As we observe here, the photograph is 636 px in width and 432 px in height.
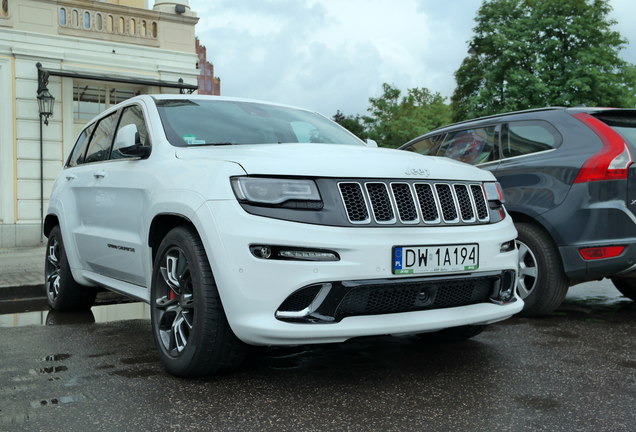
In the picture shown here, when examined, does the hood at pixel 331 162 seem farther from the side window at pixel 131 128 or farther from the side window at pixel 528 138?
the side window at pixel 528 138

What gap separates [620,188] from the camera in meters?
4.87

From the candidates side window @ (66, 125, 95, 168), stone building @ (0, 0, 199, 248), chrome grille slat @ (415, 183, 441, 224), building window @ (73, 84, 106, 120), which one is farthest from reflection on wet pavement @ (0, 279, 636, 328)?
building window @ (73, 84, 106, 120)

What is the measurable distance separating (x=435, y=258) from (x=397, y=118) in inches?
1885

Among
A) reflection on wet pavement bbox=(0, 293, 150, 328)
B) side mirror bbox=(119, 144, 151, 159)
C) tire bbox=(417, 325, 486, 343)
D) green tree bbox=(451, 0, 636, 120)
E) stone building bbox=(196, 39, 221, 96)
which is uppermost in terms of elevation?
stone building bbox=(196, 39, 221, 96)

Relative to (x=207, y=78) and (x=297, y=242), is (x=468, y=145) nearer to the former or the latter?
(x=297, y=242)

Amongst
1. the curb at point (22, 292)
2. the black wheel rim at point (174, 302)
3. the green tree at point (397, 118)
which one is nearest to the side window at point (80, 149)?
the curb at point (22, 292)

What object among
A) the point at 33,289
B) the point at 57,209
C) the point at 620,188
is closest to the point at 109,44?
the point at 33,289

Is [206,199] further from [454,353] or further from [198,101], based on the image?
[454,353]

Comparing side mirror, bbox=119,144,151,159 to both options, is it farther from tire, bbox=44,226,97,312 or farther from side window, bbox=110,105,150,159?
tire, bbox=44,226,97,312

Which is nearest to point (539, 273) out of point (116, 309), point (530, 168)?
point (530, 168)

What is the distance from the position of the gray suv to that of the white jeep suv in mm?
1184

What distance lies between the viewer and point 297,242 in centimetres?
A: 313

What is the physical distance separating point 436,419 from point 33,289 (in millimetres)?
5681

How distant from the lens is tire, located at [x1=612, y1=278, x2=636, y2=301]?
6.38 metres
